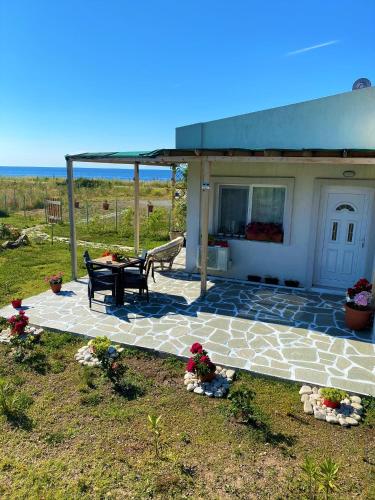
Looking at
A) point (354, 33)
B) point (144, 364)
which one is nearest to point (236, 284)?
point (144, 364)

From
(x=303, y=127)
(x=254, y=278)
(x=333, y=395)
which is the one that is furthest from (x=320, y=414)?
(x=303, y=127)

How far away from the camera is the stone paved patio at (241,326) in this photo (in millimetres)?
4766

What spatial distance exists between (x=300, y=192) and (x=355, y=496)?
6309 mm

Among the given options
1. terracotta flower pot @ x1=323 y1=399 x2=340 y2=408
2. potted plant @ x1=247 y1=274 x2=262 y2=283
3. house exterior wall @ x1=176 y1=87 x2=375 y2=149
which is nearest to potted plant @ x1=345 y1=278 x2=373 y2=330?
terracotta flower pot @ x1=323 y1=399 x2=340 y2=408

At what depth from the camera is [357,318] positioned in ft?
19.1

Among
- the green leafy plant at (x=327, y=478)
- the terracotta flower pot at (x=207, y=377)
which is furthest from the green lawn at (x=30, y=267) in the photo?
the green leafy plant at (x=327, y=478)

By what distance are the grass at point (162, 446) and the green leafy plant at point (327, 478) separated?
0.10 meters

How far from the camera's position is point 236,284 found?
8445 mm

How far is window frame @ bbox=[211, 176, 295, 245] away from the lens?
8055 mm

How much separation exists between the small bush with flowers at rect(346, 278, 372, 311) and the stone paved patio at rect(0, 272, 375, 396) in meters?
0.45

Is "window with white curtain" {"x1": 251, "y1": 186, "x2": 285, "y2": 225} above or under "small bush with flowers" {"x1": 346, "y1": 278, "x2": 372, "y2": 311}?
above

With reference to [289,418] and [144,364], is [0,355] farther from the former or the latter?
[289,418]

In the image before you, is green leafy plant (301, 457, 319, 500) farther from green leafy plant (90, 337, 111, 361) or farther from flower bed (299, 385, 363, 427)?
green leafy plant (90, 337, 111, 361)

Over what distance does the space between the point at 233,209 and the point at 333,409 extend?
19.1 ft
